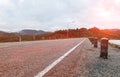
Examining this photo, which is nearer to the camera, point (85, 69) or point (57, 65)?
point (85, 69)

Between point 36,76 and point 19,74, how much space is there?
1.91ft

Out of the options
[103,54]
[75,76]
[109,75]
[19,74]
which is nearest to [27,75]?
[19,74]

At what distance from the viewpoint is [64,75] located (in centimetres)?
793

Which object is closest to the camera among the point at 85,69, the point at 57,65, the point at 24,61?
the point at 85,69

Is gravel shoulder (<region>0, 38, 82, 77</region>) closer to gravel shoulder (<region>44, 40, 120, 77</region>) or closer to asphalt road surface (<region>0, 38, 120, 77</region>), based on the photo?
asphalt road surface (<region>0, 38, 120, 77</region>)

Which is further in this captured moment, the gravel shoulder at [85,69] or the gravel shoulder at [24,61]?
the gravel shoulder at [85,69]

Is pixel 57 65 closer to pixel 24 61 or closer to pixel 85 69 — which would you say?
pixel 85 69

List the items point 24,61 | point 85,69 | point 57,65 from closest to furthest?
point 85,69
point 57,65
point 24,61

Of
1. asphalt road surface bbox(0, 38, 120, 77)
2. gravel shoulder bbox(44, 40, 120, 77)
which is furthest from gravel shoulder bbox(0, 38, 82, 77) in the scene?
gravel shoulder bbox(44, 40, 120, 77)

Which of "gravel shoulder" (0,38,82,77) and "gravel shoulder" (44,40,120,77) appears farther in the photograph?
"gravel shoulder" (44,40,120,77)

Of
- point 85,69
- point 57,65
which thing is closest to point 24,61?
point 57,65

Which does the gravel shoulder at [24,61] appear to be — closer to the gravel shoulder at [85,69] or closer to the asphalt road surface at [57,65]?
the asphalt road surface at [57,65]

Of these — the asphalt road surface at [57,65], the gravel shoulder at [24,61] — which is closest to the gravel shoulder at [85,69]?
the asphalt road surface at [57,65]

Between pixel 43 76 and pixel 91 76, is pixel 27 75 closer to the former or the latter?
pixel 43 76
